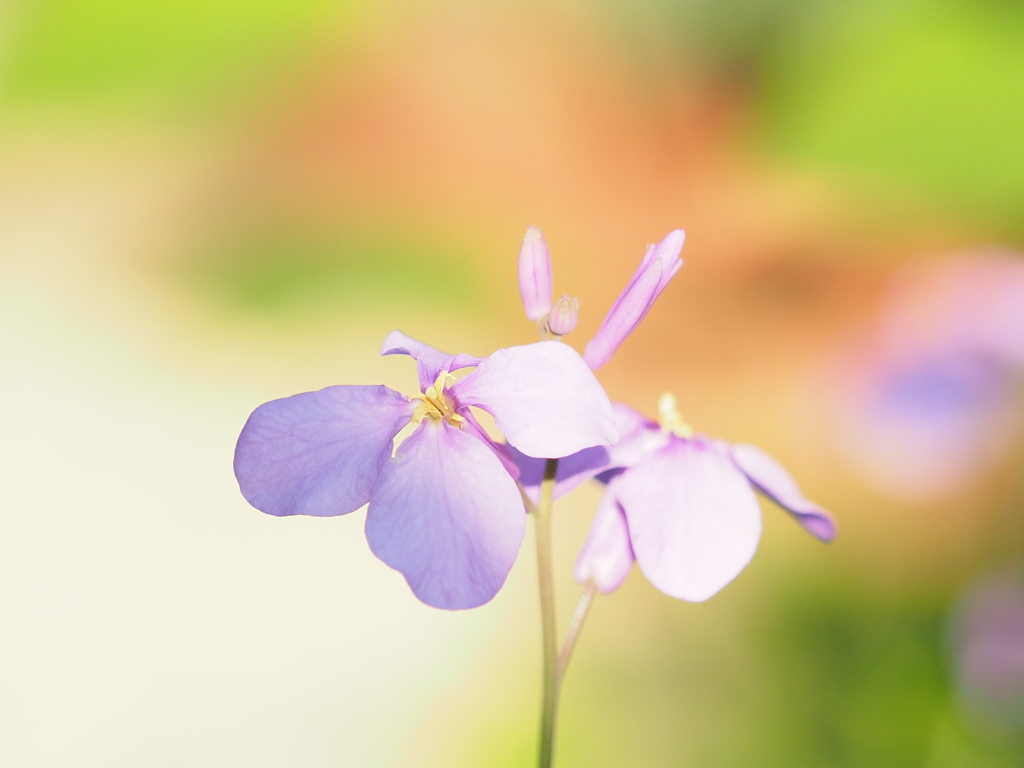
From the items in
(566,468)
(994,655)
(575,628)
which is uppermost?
(566,468)

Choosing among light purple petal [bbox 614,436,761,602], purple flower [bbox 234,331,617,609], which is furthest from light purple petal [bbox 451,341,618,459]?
light purple petal [bbox 614,436,761,602]

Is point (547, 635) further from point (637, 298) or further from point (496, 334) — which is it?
point (496, 334)

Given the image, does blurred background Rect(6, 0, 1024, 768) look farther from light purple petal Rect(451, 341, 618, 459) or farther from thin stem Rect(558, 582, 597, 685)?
light purple petal Rect(451, 341, 618, 459)

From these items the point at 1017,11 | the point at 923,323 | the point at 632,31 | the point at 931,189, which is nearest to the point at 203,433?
the point at 923,323

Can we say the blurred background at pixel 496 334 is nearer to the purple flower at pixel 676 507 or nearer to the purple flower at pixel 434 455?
the purple flower at pixel 676 507

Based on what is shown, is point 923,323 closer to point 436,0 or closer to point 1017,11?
point 1017,11

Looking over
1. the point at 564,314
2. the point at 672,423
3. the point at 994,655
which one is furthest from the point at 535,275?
the point at 994,655
